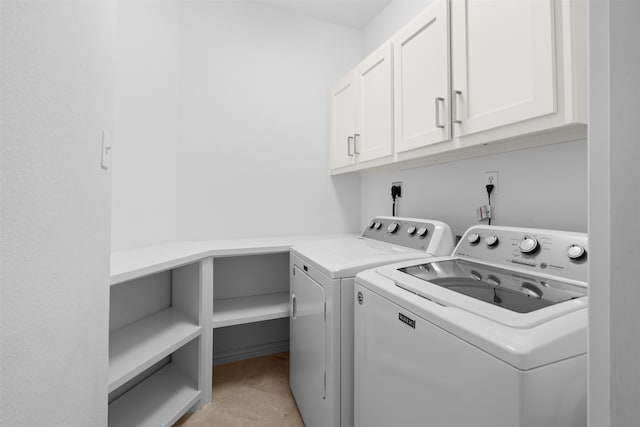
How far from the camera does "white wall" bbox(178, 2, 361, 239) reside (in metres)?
2.07

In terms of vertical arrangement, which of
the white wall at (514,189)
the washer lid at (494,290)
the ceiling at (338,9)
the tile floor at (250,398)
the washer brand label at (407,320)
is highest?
the ceiling at (338,9)

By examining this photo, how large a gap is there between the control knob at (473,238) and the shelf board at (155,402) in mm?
1669

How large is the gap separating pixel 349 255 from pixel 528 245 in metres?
0.71

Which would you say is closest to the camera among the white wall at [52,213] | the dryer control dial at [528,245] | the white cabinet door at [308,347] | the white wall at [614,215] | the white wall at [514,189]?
the white wall at [614,215]

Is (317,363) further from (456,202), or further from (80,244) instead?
(456,202)

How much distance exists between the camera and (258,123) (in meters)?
2.26

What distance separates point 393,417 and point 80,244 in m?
1.00

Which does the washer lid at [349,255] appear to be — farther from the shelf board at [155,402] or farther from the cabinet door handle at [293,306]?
the shelf board at [155,402]

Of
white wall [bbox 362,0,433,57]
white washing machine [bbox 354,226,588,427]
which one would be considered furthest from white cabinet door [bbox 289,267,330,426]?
white wall [bbox 362,0,433,57]

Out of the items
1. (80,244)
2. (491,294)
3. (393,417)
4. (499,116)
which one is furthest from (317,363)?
(499,116)

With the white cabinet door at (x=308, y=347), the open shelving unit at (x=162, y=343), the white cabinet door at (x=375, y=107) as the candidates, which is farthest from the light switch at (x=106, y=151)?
the white cabinet door at (x=375, y=107)

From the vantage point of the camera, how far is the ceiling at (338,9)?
2.23 m

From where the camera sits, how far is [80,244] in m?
0.72

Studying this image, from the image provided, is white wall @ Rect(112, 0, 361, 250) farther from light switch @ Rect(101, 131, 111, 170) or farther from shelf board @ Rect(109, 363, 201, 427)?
shelf board @ Rect(109, 363, 201, 427)
